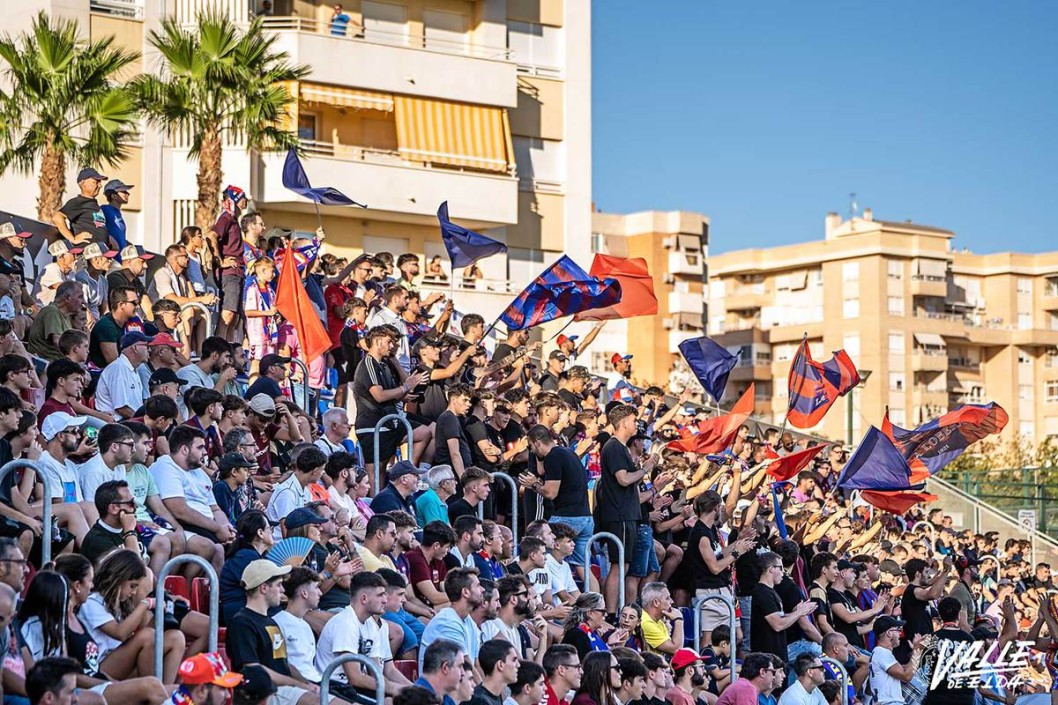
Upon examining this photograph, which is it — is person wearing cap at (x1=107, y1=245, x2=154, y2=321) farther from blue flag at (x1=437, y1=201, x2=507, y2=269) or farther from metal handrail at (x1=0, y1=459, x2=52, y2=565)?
metal handrail at (x1=0, y1=459, x2=52, y2=565)

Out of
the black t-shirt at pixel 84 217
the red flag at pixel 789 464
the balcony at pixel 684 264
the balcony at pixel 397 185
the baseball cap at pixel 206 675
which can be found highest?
the balcony at pixel 684 264

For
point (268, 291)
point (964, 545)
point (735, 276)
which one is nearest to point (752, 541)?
point (268, 291)

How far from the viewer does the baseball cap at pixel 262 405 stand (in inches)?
583

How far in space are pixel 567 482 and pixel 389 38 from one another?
80.4ft

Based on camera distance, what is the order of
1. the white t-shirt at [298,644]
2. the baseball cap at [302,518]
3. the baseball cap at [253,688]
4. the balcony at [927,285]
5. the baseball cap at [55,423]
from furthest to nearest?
the balcony at [927,285] → the baseball cap at [55,423] → the baseball cap at [302,518] → the white t-shirt at [298,644] → the baseball cap at [253,688]

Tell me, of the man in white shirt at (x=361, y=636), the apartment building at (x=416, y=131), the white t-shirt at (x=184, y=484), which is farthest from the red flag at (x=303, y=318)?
the apartment building at (x=416, y=131)

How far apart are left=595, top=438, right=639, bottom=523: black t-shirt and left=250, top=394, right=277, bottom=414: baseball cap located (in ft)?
11.1

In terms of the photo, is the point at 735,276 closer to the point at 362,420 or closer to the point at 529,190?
the point at 529,190

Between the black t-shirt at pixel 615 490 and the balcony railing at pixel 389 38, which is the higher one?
the balcony railing at pixel 389 38

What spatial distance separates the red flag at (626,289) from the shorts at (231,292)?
4677mm

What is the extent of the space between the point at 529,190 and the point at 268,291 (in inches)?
877

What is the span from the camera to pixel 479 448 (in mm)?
16797

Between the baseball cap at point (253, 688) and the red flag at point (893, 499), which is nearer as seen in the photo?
the baseball cap at point (253, 688)

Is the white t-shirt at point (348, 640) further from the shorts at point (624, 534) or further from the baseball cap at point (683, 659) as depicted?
the shorts at point (624, 534)
